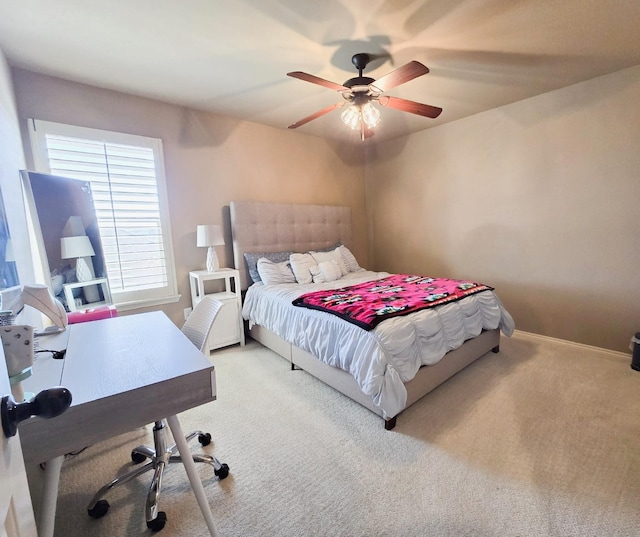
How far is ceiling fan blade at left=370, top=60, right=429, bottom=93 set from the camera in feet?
5.79

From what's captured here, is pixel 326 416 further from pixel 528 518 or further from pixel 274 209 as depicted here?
pixel 274 209

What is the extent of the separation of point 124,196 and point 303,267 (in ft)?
6.42

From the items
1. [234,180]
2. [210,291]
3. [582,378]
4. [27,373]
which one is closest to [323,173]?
[234,180]

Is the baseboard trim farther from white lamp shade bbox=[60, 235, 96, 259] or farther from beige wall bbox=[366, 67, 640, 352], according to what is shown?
white lamp shade bbox=[60, 235, 96, 259]

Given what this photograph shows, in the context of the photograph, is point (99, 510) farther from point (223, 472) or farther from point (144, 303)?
point (144, 303)

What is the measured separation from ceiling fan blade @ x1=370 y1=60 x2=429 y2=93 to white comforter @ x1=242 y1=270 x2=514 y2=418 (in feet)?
5.23

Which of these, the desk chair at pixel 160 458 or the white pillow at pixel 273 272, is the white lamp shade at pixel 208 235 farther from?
the desk chair at pixel 160 458

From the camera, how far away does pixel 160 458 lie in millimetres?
1592

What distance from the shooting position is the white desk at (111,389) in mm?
902

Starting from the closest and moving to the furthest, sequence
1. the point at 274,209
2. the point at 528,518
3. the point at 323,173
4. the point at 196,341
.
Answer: the point at 528,518 → the point at 196,341 → the point at 274,209 → the point at 323,173

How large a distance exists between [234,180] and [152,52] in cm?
153

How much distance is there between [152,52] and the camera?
219cm

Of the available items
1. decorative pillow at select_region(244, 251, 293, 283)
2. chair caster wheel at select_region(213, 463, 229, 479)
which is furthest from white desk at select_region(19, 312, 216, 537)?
decorative pillow at select_region(244, 251, 293, 283)

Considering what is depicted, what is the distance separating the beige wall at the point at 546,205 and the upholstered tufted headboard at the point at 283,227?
1.12m
